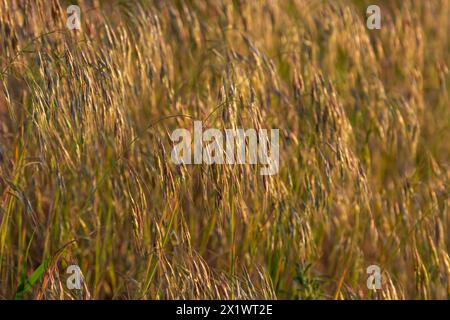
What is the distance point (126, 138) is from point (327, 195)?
2.24 ft

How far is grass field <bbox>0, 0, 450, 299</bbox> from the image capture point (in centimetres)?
254

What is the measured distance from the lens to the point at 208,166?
2.54 meters

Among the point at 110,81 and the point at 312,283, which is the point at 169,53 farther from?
the point at 312,283

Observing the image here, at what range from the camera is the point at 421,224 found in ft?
10.1

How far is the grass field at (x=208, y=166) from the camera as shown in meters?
2.54

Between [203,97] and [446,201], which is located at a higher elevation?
[203,97]

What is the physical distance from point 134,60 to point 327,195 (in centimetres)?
80

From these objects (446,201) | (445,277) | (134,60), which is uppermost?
(134,60)

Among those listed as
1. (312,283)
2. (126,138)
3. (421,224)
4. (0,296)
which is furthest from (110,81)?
(421,224)

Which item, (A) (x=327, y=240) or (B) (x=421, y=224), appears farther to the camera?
(A) (x=327, y=240)

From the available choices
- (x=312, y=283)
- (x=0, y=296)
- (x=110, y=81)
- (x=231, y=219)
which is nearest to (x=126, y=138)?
(x=110, y=81)
